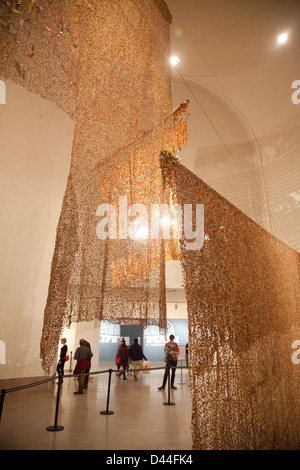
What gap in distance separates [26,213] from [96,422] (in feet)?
12.6

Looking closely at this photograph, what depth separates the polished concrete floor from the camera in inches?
108

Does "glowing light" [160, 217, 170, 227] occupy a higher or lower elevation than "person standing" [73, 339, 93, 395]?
higher

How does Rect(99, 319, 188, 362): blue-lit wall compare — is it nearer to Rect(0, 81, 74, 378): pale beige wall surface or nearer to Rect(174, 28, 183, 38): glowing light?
Rect(0, 81, 74, 378): pale beige wall surface

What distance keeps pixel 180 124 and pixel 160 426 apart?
13.6 feet

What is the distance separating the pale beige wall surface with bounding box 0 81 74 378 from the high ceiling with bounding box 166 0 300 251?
3092 millimetres

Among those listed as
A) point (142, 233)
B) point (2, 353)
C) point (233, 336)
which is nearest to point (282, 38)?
point (142, 233)

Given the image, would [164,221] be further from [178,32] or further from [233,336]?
[178,32]

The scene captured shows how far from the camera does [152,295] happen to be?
2.43 meters

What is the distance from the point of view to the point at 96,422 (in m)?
3.45

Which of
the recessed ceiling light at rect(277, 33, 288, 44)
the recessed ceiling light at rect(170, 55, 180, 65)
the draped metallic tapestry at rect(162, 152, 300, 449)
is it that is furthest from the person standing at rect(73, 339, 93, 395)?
the recessed ceiling light at rect(277, 33, 288, 44)

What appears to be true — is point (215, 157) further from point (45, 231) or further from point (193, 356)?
point (193, 356)

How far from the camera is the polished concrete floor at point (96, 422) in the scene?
8.98 feet

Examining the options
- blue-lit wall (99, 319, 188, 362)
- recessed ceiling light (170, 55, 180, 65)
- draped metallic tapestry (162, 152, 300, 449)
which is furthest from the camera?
blue-lit wall (99, 319, 188, 362)
